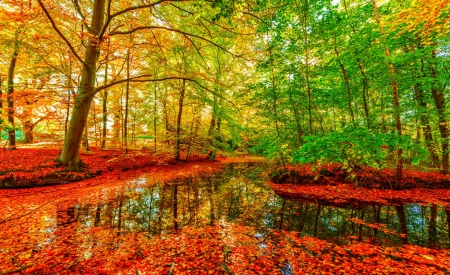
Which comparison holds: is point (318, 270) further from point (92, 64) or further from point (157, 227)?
point (92, 64)

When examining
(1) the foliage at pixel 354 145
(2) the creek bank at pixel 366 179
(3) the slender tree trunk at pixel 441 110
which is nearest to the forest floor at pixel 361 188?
(2) the creek bank at pixel 366 179

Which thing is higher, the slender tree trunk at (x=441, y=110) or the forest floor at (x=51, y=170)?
the slender tree trunk at (x=441, y=110)

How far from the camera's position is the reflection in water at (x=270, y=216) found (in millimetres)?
4969

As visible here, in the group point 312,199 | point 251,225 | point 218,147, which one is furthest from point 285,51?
point 218,147

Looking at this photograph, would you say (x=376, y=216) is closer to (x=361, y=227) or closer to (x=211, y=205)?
(x=361, y=227)

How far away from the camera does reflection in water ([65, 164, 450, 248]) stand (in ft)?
16.3

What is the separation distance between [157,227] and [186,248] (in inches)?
60.0

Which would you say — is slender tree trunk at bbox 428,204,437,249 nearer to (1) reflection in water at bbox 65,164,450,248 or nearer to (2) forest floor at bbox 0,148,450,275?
(1) reflection in water at bbox 65,164,450,248

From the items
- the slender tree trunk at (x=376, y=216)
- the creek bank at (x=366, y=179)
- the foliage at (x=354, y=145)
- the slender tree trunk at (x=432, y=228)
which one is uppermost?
the foliage at (x=354, y=145)

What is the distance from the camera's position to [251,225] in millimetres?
5500

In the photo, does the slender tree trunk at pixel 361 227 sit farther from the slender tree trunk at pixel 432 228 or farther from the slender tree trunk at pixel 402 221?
the slender tree trunk at pixel 432 228

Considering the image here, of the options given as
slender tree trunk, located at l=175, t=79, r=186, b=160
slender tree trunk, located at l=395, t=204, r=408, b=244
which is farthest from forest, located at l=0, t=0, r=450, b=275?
slender tree trunk, located at l=175, t=79, r=186, b=160

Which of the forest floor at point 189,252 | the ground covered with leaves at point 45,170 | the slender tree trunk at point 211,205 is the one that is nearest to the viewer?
the forest floor at point 189,252

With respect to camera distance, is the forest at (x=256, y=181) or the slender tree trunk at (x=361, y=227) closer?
the forest at (x=256, y=181)
